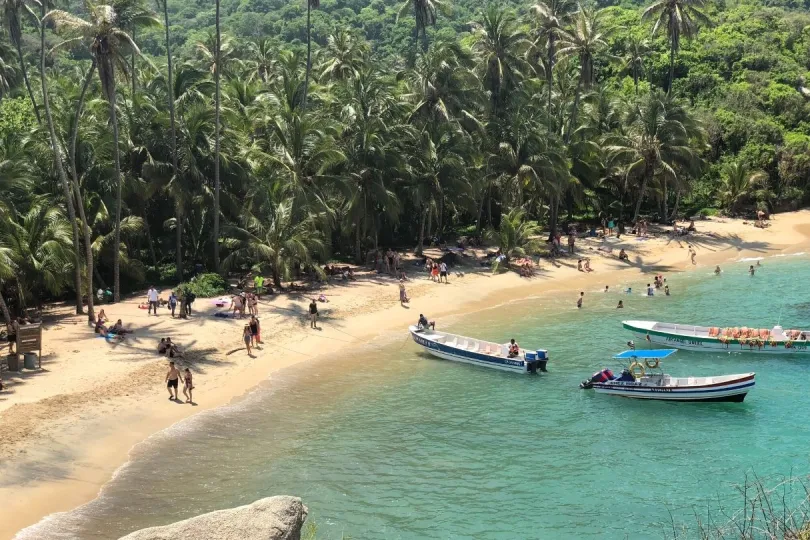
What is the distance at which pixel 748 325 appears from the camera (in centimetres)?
4081

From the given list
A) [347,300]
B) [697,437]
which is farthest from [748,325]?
[347,300]

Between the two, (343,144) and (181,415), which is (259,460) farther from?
(343,144)

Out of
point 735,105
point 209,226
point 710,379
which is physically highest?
point 735,105

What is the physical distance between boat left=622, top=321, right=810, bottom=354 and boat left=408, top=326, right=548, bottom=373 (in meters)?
6.53

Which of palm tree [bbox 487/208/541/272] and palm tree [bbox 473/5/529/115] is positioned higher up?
palm tree [bbox 473/5/529/115]

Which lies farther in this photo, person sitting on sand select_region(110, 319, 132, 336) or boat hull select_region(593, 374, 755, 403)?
person sitting on sand select_region(110, 319, 132, 336)

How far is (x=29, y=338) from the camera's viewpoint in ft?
95.7

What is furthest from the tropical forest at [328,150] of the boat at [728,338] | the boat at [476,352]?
the boat at [728,338]

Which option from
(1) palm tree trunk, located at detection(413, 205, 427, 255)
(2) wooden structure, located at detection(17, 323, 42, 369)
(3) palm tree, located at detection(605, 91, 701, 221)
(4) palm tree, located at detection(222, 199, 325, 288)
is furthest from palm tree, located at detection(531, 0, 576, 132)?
(2) wooden structure, located at detection(17, 323, 42, 369)

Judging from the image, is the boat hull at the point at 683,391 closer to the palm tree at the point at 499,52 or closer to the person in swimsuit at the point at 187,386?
the person in swimsuit at the point at 187,386

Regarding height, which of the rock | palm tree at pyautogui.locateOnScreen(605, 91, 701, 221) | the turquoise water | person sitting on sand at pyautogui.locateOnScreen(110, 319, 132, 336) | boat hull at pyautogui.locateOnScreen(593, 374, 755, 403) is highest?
palm tree at pyautogui.locateOnScreen(605, 91, 701, 221)

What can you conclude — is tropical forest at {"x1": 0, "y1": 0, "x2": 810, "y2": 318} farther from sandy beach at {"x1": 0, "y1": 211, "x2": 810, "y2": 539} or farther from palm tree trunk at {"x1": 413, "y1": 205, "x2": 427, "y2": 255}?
sandy beach at {"x1": 0, "y1": 211, "x2": 810, "y2": 539}

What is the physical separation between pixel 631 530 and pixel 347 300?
81.0 ft

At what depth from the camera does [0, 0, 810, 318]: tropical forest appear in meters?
37.9
